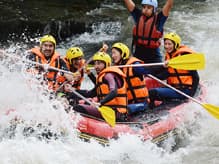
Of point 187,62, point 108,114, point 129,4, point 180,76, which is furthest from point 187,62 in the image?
point 108,114

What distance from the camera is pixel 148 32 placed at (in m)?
7.66

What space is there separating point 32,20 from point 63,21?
2.42 feet

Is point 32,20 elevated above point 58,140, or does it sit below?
above

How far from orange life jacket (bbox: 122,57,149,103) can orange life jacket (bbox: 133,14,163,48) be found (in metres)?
1.03

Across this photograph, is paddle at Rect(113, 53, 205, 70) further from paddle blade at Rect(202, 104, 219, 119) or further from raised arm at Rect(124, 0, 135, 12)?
raised arm at Rect(124, 0, 135, 12)

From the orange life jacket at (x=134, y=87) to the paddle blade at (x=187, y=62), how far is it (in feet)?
1.75

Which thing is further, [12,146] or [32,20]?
[32,20]

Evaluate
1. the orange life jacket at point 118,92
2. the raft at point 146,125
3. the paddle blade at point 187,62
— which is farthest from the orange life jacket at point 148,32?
the orange life jacket at point 118,92

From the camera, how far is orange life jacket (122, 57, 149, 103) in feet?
21.9

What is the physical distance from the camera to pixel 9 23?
1120 centimetres

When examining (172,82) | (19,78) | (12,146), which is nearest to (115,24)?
(172,82)

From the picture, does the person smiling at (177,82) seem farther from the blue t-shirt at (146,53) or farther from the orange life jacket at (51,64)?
the orange life jacket at (51,64)

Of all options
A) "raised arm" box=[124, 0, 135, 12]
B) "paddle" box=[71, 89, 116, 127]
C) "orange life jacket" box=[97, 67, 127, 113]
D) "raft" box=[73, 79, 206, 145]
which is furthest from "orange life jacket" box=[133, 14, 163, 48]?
"paddle" box=[71, 89, 116, 127]

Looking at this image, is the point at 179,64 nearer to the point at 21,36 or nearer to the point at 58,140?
A: the point at 58,140
